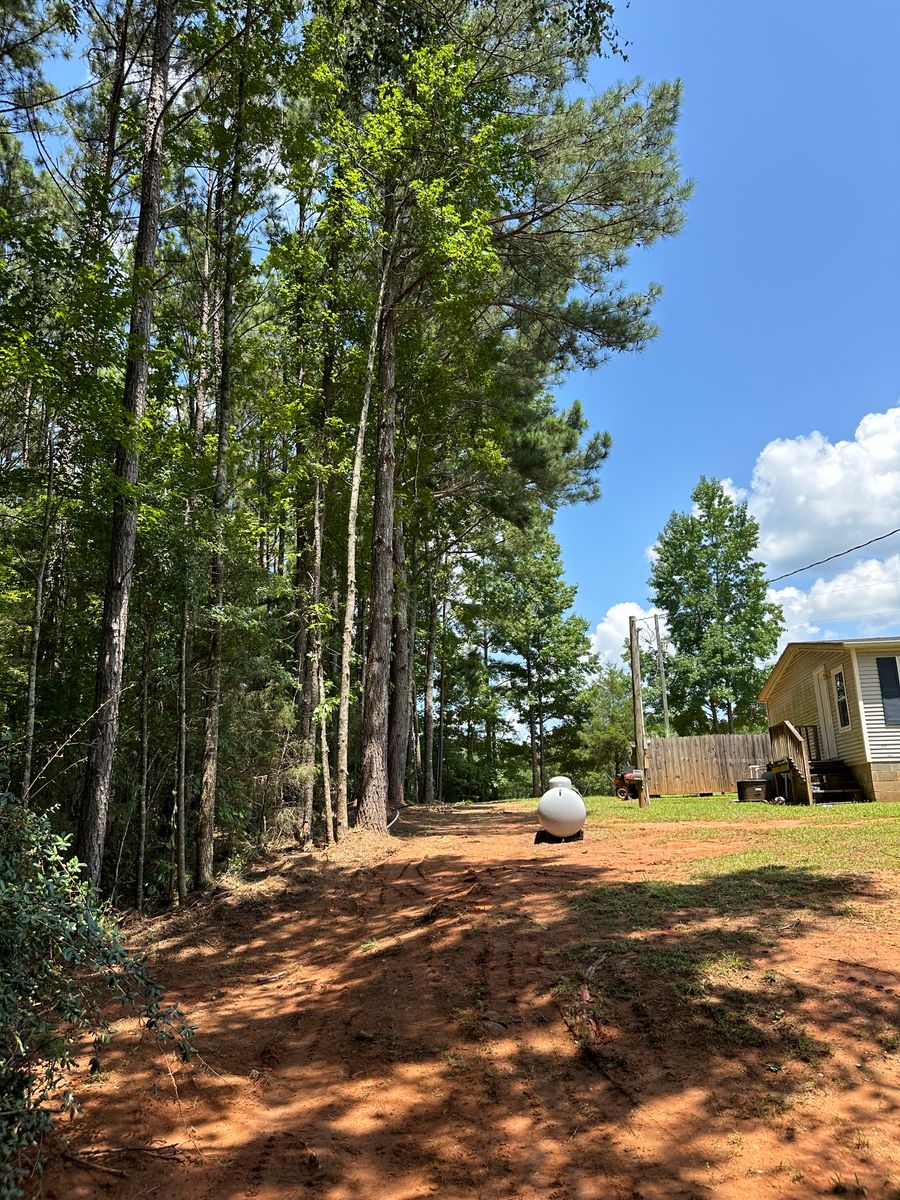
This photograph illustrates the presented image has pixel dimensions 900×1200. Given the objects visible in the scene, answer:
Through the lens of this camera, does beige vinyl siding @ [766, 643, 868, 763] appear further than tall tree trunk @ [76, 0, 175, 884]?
Yes

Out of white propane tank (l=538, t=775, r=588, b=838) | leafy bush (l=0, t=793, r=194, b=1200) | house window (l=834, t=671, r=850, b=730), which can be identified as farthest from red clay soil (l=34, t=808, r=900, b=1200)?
house window (l=834, t=671, r=850, b=730)

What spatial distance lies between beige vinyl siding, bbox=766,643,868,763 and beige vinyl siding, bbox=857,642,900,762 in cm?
8

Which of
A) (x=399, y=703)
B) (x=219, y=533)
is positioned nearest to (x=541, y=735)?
(x=399, y=703)

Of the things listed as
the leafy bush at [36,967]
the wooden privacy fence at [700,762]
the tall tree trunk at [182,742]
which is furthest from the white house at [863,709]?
the leafy bush at [36,967]

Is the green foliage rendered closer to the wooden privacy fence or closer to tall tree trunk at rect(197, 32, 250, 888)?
the wooden privacy fence

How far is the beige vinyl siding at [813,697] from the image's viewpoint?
16.1 metres

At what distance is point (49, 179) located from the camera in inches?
542

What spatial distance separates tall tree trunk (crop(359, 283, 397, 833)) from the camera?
36.9 ft

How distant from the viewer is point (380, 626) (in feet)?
39.0

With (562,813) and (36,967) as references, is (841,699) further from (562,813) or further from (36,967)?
(36,967)

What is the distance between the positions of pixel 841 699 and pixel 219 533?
14.7 meters

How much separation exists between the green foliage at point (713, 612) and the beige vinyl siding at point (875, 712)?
15.4 m

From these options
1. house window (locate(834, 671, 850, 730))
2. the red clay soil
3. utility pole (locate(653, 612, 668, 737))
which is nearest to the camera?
the red clay soil

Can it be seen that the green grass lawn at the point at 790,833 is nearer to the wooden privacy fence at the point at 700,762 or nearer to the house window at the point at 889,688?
the house window at the point at 889,688
